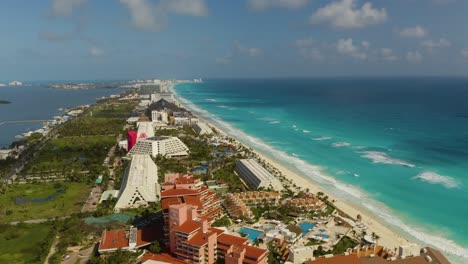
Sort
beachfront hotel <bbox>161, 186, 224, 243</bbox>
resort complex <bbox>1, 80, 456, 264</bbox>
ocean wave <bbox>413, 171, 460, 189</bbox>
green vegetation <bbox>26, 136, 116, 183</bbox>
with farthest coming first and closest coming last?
green vegetation <bbox>26, 136, 116, 183</bbox> → ocean wave <bbox>413, 171, 460, 189</bbox> → beachfront hotel <bbox>161, 186, 224, 243</bbox> → resort complex <bbox>1, 80, 456, 264</bbox>

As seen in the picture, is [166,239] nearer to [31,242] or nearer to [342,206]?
[31,242]

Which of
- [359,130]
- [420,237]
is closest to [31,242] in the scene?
[420,237]

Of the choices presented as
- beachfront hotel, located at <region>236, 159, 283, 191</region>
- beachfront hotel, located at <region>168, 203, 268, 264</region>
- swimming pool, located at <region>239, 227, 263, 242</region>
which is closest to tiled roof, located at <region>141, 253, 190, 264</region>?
beachfront hotel, located at <region>168, 203, 268, 264</region>

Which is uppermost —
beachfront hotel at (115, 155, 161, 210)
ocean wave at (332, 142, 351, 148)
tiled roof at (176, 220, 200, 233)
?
tiled roof at (176, 220, 200, 233)

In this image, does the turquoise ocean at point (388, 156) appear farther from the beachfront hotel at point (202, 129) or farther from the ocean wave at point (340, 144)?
the beachfront hotel at point (202, 129)

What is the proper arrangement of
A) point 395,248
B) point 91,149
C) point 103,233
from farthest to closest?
point 91,149, point 103,233, point 395,248

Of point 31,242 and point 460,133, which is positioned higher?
point 460,133

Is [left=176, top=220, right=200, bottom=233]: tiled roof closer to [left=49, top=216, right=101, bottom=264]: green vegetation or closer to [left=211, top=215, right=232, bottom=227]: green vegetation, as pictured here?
[left=211, top=215, right=232, bottom=227]: green vegetation
